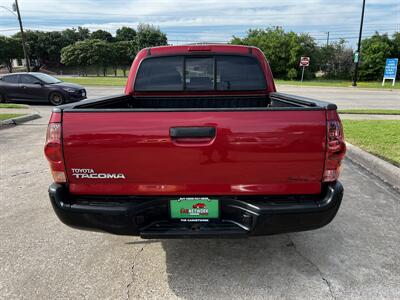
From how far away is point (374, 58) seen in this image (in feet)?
138

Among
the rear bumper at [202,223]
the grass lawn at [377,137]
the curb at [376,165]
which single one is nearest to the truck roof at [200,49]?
the rear bumper at [202,223]

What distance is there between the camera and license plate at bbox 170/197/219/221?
2520mm

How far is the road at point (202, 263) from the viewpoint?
8.77 feet

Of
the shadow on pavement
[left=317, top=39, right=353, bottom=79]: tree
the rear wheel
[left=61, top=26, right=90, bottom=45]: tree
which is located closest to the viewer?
the shadow on pavement

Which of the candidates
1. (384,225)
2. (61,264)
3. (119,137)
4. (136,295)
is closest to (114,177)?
(119,137)

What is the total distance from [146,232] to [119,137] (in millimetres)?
751

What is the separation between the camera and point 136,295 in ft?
8.59

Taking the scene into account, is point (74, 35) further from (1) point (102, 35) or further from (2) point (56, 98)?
(2) point (56, 98)

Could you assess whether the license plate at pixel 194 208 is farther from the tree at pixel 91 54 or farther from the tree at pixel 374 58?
the tree at pixel 91 54

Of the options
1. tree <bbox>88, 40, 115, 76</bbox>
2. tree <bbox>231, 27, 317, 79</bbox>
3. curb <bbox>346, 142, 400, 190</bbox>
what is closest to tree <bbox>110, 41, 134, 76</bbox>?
tree <bbox>88, 40, 115, 76</bbox>


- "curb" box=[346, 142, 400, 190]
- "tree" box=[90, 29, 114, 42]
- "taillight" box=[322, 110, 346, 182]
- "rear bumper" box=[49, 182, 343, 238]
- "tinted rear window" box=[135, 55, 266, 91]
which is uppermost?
"tree" box=[90, 29, 114, 42]

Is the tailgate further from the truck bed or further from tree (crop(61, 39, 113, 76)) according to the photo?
tree (crop(61, 39, 113, 76))

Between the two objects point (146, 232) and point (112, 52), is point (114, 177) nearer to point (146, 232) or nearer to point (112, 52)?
point (146, 232)

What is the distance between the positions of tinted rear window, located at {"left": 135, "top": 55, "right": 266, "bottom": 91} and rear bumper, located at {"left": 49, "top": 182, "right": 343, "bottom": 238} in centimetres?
203
